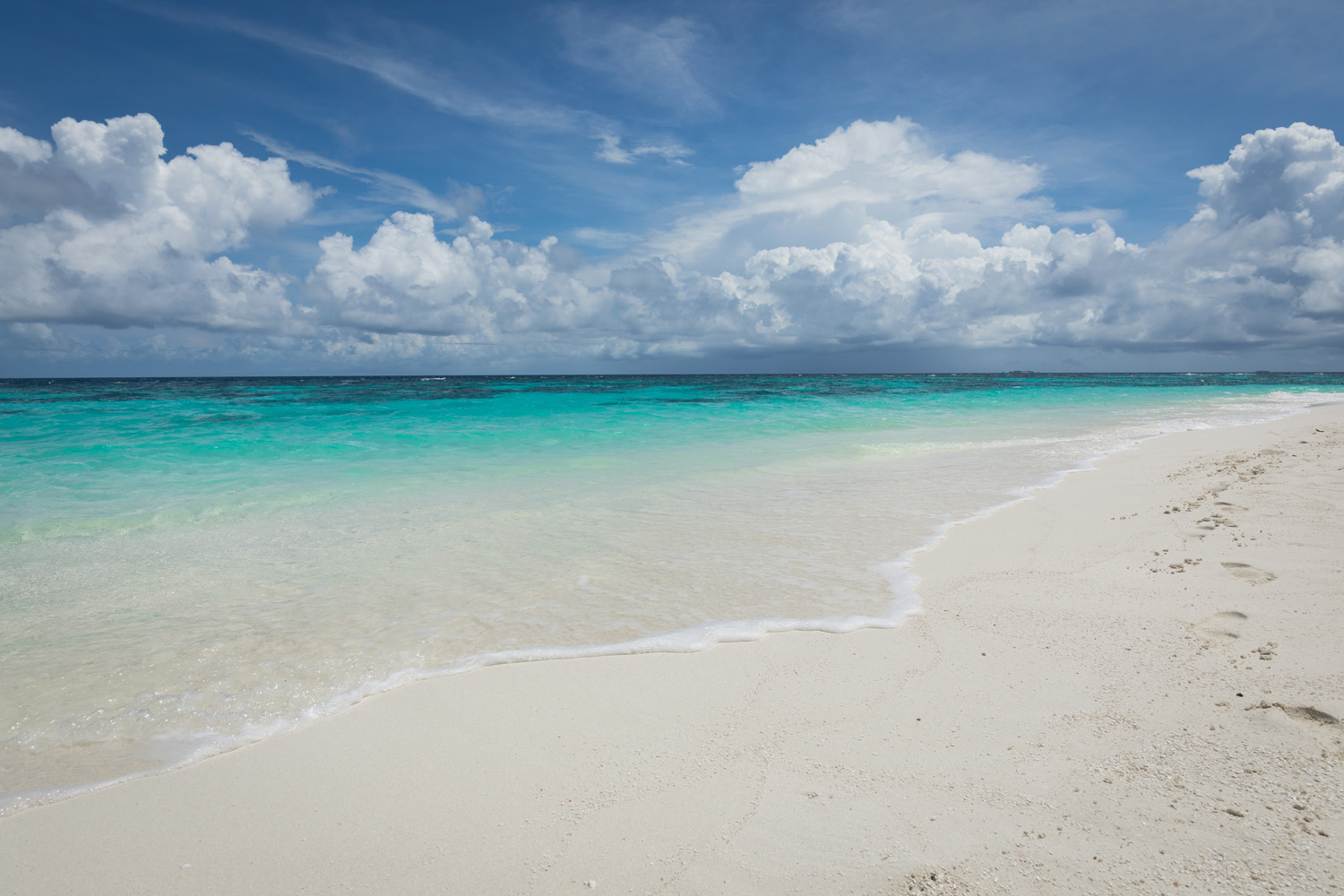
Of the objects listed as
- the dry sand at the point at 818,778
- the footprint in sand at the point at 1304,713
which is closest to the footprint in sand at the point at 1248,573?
the dry sand at the point at 818,778

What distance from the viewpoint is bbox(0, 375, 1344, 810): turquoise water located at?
343 centimetres

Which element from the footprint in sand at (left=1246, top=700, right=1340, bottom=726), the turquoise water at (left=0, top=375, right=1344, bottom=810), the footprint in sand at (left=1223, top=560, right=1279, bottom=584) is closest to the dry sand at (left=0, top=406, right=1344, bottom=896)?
the footprint in sand at (left=1246, top=700, right=1340, bottom=726)

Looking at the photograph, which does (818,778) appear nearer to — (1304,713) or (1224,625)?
Result: (1304,713)

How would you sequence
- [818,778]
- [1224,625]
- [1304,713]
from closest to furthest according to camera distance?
[818,778]
[1304,713]
[1224,625]

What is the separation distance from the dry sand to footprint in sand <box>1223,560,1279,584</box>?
0.16 meters

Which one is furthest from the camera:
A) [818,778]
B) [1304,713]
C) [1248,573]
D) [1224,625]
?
[1248,573]

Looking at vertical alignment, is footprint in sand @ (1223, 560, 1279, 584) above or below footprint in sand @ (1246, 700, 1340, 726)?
above

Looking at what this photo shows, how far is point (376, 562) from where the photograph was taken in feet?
18.6

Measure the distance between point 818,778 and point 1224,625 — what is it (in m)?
2.90

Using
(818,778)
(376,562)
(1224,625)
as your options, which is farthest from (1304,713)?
(376,562)

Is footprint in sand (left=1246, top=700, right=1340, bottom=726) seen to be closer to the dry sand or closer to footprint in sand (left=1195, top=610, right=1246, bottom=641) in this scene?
the dry sand

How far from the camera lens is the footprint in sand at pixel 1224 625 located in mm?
3498

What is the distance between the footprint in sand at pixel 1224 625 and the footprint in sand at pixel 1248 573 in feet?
2.41

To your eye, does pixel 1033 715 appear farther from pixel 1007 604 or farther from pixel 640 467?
pixel 640 467
